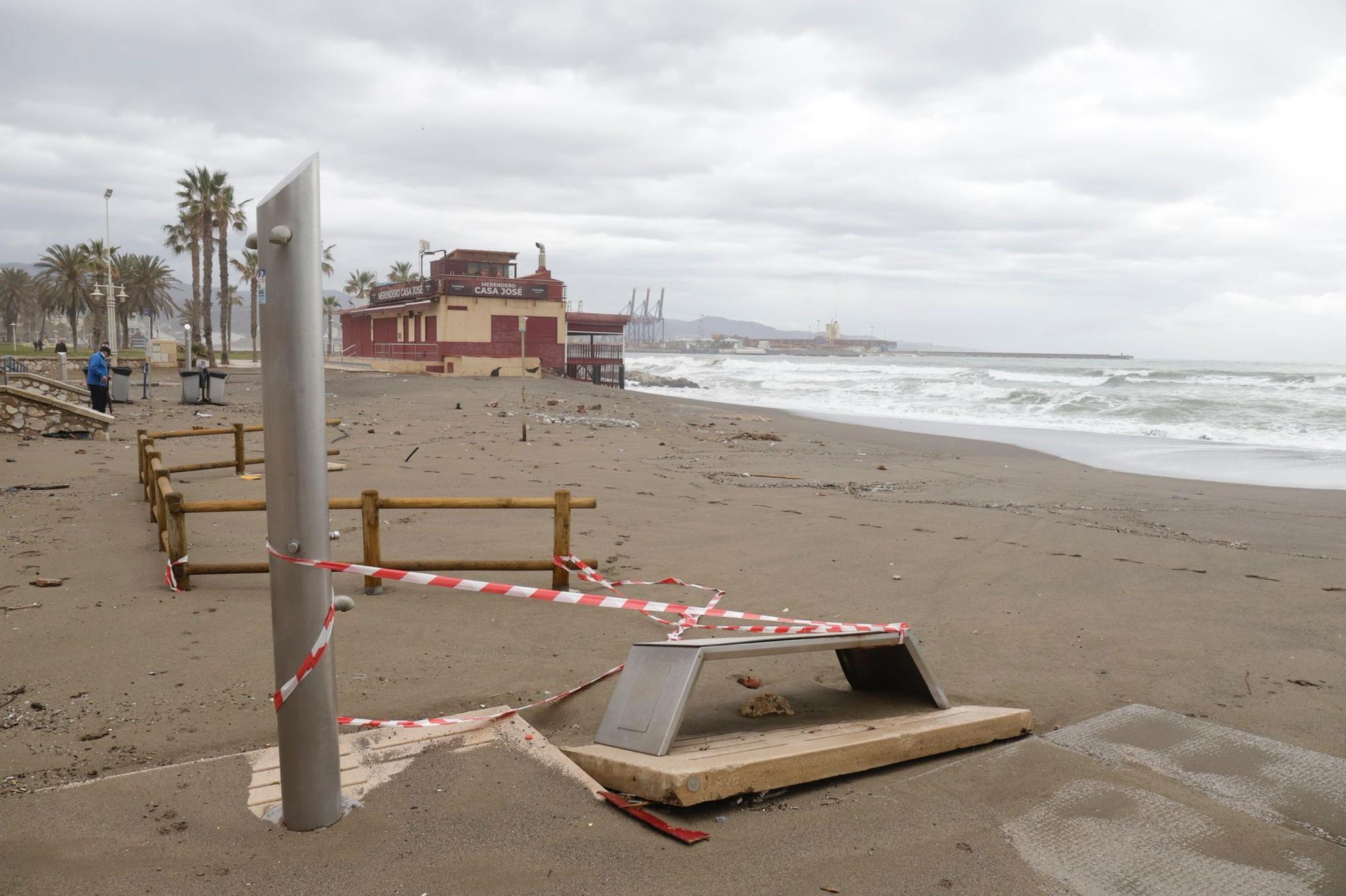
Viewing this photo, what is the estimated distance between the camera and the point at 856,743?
4160 millimetres

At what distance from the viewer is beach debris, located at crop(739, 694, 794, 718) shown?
4.94 metres

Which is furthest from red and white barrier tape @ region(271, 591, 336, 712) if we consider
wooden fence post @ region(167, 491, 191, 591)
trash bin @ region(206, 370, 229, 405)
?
trash bin @ region(206, 370, 229, 405)

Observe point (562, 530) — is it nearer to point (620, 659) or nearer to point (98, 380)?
point (620, 659)

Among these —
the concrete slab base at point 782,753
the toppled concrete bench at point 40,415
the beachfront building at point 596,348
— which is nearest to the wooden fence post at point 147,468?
the concrete slab base at point 782,753

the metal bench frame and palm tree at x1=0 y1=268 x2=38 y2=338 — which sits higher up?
palm tree at x1=0 y1=268 x2=38 y2=338

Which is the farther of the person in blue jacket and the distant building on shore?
the distant building on shore

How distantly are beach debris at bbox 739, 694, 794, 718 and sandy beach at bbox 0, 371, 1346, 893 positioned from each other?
4.7 inches

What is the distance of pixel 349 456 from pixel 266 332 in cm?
1307

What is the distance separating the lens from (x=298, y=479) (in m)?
3.25

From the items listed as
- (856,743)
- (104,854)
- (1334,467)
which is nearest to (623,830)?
(856,743)

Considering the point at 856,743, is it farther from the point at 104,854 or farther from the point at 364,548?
the point at 364,548

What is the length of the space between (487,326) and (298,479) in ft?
155

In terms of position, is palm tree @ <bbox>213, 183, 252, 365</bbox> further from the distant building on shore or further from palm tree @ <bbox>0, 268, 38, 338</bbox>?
palm tree @ <bbox>0, 268, 38, 338</bbox>

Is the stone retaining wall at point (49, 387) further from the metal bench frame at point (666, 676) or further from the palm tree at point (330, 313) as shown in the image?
the palm tree at point (330, 313)
